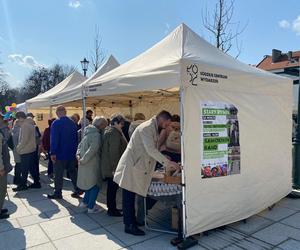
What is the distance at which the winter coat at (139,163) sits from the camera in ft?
12.0

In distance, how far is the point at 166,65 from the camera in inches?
145

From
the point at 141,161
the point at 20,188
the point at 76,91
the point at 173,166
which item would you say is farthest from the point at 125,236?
the point at 76,91

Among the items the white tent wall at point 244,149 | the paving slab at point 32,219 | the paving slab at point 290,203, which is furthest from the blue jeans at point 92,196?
the paving slab at point 290,203

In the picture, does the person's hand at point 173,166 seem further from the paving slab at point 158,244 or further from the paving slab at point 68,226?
the paving slab at point 68,226

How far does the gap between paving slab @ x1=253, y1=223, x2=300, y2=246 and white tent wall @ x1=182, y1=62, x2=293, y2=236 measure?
1.22 ft

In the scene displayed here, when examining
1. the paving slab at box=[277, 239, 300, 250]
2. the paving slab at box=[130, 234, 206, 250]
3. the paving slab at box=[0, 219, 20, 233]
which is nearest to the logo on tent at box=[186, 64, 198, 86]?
the paving slab at box=[130, 234, 206, 250]

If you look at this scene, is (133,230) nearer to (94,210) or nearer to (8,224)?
(94,210)

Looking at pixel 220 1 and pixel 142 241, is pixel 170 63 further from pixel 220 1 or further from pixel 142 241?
pixel 220 1

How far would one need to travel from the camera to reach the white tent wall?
3.62m

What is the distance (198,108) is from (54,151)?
3.08 m

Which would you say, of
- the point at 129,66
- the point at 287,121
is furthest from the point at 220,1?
the point at 129,66

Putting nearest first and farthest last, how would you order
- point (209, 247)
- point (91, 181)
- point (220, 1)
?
point (209, 247) < point (91, 181) < point (220, 1)

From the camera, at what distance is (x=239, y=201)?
13.9 ft

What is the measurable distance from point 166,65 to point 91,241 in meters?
2.52
